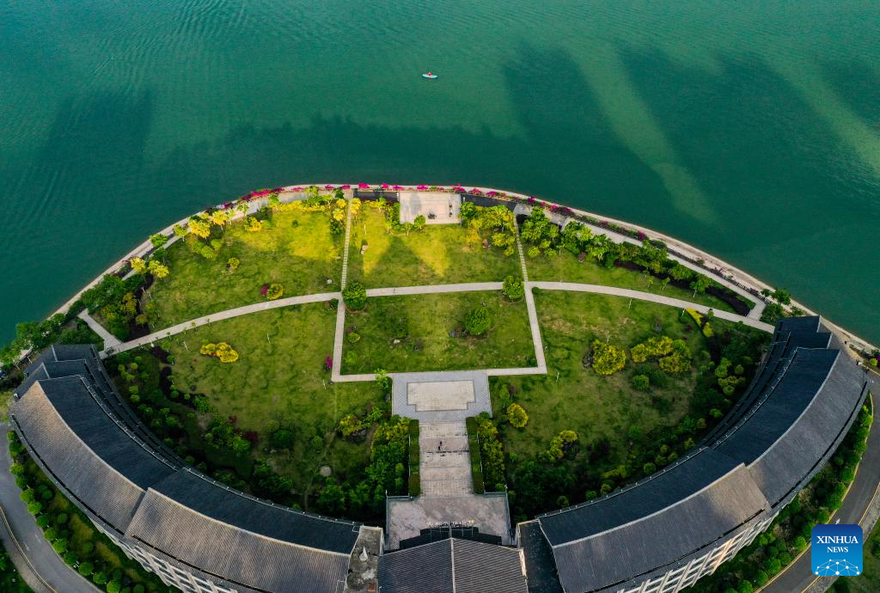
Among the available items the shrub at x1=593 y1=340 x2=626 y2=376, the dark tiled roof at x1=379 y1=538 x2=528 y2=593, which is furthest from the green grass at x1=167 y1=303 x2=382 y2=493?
the shrub at x1=593 y1=340 x2=626 y2=376

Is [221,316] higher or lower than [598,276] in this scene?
lower

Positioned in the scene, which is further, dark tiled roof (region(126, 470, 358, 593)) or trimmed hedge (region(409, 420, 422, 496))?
trimmed hedge (region(409, 420, 422, 496))

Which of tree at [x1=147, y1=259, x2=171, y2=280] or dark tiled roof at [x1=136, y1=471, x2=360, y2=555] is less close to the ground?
tree at [x1=147, y1=259, x2=171, y2=280]

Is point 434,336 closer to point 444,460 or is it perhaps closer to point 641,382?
point 444,460

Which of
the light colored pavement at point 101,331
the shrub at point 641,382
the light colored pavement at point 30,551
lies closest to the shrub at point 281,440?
the light colored pavement at point 30,551

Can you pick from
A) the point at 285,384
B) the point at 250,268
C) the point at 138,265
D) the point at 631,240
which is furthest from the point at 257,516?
the point at 631,240

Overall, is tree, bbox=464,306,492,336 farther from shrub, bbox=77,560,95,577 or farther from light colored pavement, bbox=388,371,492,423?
shrub, bbox=77,560,95,577

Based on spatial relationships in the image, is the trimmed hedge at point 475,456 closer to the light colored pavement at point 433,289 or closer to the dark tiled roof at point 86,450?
the light colored pavement at point 433,289
